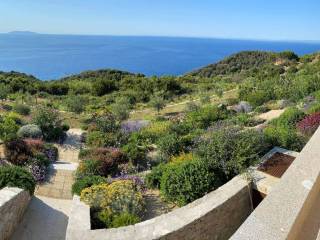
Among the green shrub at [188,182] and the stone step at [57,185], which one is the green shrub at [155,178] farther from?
the stone step at [57,185]

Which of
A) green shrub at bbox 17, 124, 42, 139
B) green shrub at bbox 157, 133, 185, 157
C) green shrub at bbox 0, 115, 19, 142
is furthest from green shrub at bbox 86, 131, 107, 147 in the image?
green shrub at bbox 157, 133, 185, 157

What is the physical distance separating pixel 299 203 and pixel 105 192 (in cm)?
398

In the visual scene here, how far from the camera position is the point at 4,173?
8070 mm

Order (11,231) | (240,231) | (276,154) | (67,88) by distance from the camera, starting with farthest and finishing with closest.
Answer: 1. (67,88)
2. (276,154)
3. (11,231)
4. (240,231)

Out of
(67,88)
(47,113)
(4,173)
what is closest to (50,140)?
(47,113)

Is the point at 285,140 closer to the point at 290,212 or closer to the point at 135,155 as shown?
the point at 135,155

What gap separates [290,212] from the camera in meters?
3.93

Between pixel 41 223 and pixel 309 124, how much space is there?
292 inches

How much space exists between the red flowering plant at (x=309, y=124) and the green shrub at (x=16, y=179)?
7.07 metres

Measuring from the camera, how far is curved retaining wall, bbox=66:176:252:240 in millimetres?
5449

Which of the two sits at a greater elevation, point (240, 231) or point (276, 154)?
point (240, 231)

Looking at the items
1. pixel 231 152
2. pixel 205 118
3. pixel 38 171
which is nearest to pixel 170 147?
pixel 231 152

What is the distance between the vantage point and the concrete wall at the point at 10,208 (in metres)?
6.50

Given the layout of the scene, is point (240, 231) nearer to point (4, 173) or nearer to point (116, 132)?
point (4, 173)
